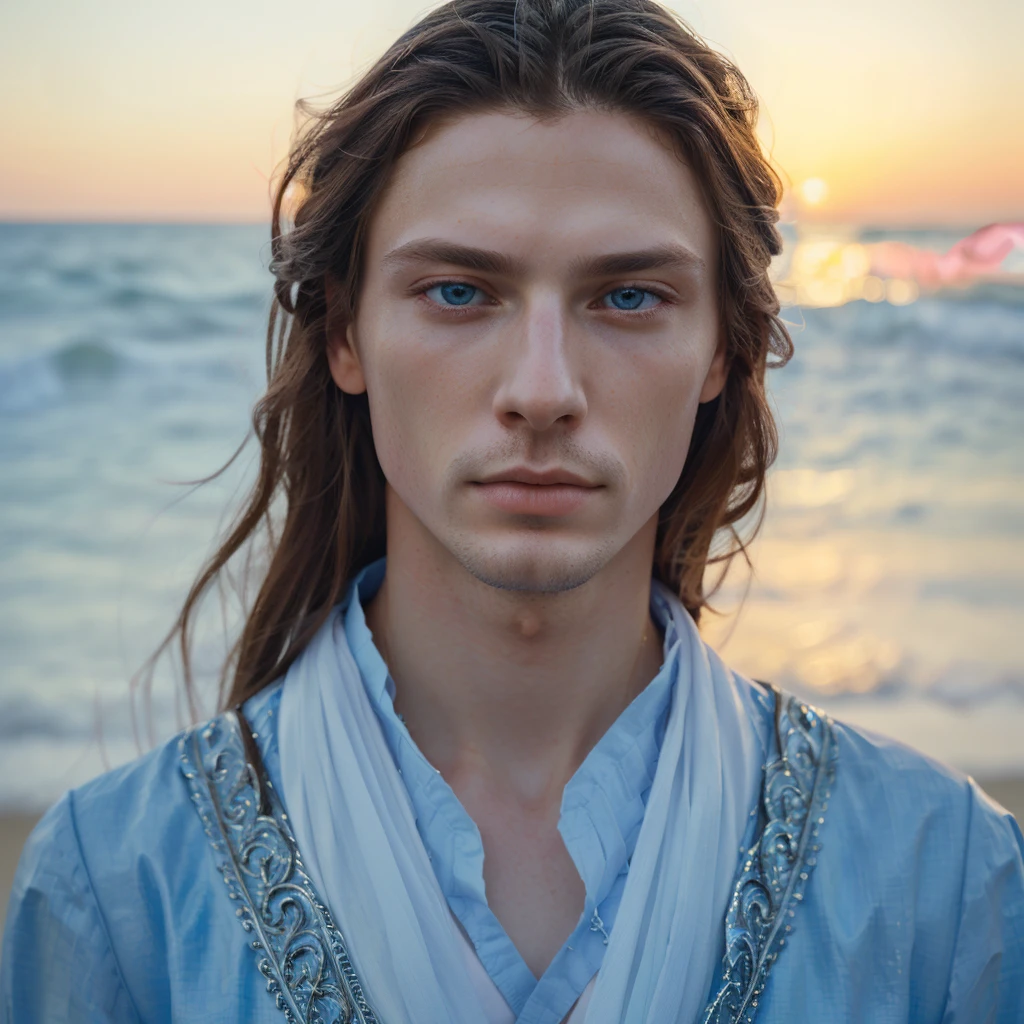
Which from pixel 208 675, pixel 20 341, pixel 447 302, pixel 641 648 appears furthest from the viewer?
pixel 20 341

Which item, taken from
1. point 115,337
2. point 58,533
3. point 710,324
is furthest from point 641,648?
point 115,337

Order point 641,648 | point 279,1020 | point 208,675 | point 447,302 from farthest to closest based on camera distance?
point 208,675
point 641,648
point 447,302
point 279,1020

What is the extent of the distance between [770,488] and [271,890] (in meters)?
Result: 5.39

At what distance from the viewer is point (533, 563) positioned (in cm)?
197

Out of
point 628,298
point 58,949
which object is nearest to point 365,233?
point 628,298

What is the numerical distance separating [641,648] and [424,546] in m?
0.47

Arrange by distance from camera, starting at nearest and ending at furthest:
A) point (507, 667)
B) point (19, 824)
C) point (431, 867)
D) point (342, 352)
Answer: point (431, 867)
point (507, 667)
point (342, 352)
point (19, 824)

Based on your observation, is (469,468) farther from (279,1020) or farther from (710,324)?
(279,1020)

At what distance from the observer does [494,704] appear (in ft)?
7.22

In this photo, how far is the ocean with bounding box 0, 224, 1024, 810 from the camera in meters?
7.03

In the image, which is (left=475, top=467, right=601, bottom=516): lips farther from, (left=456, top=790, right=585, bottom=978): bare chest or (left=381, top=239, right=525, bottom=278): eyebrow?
(left=456, top=790, right=585, bottom=978): bare chest

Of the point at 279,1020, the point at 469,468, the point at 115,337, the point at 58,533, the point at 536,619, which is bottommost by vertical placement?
the point at 58,533

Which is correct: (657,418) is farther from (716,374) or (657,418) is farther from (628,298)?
(716,374)

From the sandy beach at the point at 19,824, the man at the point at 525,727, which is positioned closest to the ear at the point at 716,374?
the man at the point at 525,727
